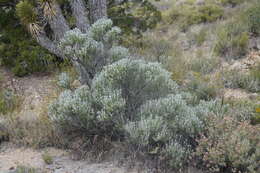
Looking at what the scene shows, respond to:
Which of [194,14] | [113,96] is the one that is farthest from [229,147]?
[194,14]

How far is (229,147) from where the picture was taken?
407cm

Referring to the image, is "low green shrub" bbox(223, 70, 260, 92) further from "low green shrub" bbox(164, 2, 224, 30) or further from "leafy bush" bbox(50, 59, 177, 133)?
"low green shrub" bbox(164, 2, 224, 30)

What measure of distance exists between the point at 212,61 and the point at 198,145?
12.7 ft

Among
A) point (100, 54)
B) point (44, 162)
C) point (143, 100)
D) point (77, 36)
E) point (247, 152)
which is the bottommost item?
point (44, 162)

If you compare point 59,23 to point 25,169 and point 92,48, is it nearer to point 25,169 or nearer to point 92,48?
point 92,48

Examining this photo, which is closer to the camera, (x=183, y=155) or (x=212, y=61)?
(x=183, y=155)

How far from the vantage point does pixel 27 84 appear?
7887 mm

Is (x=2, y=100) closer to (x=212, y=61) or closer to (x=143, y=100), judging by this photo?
(x=143, y=100)

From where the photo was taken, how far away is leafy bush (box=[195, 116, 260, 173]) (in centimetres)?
401

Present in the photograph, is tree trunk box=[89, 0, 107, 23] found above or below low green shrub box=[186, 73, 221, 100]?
above

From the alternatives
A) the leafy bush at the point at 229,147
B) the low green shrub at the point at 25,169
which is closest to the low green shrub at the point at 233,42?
the leafy bush at the point at 229,147

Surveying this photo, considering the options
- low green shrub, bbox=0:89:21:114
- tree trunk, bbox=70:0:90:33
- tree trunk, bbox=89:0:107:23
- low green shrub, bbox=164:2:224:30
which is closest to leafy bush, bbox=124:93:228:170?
low green shrub, bbox=0:89:21:114

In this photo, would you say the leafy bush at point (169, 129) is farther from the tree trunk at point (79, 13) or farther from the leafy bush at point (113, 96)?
the tree trunk at point (79, 13)

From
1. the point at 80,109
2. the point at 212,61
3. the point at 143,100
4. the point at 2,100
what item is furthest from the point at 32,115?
the point at 212,61
